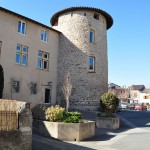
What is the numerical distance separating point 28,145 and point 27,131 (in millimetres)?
573

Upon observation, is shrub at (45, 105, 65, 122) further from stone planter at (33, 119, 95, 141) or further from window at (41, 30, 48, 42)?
window at (41, 30, 48, 42)

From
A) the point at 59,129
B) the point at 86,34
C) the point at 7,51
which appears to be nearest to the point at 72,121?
the point at 59,129

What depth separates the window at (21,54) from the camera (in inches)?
892

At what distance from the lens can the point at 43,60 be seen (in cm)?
2519

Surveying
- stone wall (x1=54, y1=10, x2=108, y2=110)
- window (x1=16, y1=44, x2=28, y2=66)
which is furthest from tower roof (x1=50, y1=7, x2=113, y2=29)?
window (x1=16, y1=44, x2=28, y2=66)

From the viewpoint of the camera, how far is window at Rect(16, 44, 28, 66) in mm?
22656

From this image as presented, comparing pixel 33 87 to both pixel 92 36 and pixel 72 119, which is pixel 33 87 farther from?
pixel 72 119

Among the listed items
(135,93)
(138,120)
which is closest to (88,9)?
(138,120)

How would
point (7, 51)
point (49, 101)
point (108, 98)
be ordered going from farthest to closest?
1. point (49, 101)
2. point (7, 51)
3. point (108, 98)

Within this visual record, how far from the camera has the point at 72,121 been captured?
14.4 m

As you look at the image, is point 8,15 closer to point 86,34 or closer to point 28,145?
point 86,34

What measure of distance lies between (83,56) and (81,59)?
0.43 metres

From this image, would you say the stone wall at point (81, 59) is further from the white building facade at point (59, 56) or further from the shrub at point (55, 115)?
the shrub at point (55, 115)

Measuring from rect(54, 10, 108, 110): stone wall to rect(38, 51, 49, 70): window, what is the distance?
190 cm
